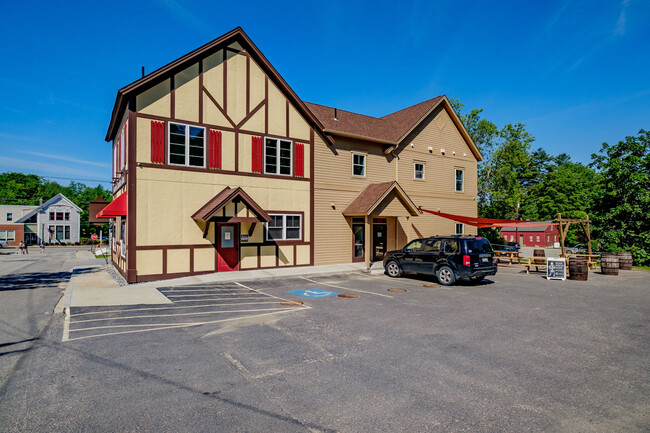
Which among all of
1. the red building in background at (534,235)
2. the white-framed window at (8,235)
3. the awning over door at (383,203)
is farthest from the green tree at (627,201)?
the white-framed window at (8,235)

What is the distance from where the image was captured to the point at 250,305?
10.6 m

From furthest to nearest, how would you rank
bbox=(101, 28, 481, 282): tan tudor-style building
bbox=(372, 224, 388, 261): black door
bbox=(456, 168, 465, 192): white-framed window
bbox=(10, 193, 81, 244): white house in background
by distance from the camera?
bbox=(10, 193, 81, 244): white house in background
bbox=(456, 168, 465, 192): white-framed window
bbox=(372, 224, 388, 261): black door
bbox=(101, 28, 481, 282): tan tudor-style building

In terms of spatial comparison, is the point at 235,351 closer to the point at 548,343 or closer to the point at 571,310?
the point at 548,343

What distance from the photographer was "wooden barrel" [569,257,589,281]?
1622 centimetres

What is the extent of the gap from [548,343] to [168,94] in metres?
15.7

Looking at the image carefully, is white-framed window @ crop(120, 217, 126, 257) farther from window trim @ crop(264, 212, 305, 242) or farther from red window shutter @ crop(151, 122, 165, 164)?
window trim @ crop(264, 212, 305, 242)

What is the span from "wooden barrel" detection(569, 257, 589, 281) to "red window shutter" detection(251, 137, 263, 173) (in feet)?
48.4

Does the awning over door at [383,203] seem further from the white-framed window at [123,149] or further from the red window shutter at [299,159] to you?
the white-framed window at [123,149]

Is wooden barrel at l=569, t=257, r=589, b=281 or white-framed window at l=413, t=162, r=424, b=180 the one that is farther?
white-framed window at l=413, t=162, r=424, b=180

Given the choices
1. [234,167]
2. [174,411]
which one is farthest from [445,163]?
[174,411]

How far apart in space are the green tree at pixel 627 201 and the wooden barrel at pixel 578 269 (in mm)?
11230

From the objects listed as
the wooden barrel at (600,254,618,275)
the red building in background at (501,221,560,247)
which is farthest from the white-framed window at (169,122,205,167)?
the red building in background at (501,221,560,247)

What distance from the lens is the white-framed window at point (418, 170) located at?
2419cm

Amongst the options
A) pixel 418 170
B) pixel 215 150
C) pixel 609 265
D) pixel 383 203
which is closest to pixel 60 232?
pixel 215 150
